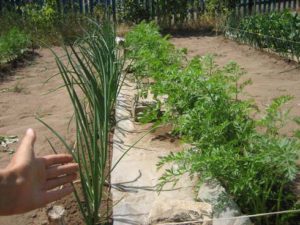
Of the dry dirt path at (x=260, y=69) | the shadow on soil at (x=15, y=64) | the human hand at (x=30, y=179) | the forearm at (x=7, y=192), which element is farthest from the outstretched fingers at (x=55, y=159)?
the shadow on soil at (x=15, y=64)

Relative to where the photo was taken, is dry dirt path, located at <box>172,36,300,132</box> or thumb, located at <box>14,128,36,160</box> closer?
thumb, located at <box>14,128,36,160</box>

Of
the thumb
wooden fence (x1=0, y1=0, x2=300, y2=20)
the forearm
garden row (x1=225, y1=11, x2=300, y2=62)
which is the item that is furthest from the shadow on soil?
the forearm

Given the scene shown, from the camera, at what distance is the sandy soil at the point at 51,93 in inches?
140

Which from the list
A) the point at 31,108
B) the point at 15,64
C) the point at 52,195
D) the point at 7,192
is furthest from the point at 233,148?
the point at 15,64

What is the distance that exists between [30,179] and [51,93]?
4377 mm

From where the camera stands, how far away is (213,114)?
2.56m

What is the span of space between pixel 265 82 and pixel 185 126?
3.36 meters

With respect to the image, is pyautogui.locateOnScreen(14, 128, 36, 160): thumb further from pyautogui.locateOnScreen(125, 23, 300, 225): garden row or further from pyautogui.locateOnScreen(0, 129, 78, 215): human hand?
pyautogui.locateOnScreen(125, 23, 300, 225): garden row

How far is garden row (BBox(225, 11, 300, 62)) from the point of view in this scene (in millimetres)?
6754

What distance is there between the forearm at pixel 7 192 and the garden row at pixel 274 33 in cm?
586

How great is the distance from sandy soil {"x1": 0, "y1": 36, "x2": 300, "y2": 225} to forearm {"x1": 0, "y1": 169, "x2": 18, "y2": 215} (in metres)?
1.17

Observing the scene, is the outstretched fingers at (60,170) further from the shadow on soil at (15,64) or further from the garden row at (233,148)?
the shadow on soil at (15,64)

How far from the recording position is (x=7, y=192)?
1.29m

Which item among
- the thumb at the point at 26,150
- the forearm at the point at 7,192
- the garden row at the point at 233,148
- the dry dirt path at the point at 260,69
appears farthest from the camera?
the dry dirt path at the point at 260,69
